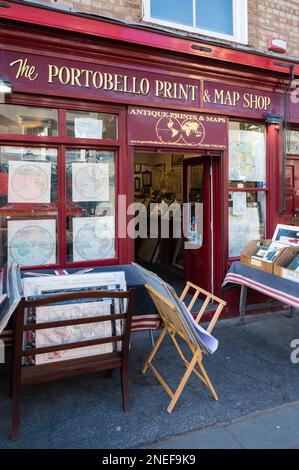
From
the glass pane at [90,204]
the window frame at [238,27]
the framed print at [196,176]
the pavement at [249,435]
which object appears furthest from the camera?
the framed print at [196,176]

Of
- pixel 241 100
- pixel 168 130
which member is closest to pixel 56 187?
pixel 168 130

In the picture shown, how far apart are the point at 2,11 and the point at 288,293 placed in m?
4.09

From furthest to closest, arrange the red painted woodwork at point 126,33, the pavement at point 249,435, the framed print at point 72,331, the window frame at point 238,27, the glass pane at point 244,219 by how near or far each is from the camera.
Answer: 1. the glass pane at point 244,219
2. the window frame at point 238,27
3. the red painted woodwork at point 126,33
4. the framed print at point 72,331
5. the pavement at point 249,435

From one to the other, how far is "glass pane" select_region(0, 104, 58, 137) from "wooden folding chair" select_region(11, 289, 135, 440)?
2184mm

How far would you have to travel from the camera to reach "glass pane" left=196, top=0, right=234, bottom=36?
542cm

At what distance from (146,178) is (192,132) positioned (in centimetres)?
504

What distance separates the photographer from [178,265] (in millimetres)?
8109

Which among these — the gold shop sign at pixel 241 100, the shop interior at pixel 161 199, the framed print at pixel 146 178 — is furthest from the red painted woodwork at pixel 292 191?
the framed print at pixel 146 178

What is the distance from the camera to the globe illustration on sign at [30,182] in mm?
4199

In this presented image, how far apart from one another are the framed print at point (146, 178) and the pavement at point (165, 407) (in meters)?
6.27

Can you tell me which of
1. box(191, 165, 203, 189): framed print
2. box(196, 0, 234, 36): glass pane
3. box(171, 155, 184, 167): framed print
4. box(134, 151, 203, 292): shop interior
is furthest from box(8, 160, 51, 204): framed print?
box(171, 155, 184, 167): framed print

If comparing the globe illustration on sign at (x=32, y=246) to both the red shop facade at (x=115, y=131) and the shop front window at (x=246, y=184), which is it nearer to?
the red shop facade at (x=115, y=131)

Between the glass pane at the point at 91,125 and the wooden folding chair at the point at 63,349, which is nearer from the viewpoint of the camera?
the wooden folding chair at the point at 63,349
